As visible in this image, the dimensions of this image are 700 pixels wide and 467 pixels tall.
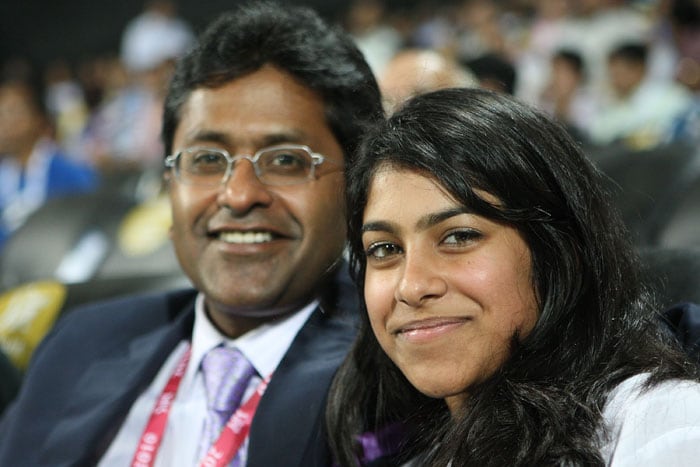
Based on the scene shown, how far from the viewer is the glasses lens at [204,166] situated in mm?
1822

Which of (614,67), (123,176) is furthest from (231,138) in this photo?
(614,67)

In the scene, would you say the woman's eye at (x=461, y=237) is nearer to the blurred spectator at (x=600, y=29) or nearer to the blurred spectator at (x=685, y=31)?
the blurred spectator at (x=685, y=31)

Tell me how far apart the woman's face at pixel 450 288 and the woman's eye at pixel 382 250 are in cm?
2

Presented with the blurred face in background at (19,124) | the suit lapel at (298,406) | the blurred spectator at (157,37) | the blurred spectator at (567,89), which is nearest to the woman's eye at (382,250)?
the suit lapel at (298,406)

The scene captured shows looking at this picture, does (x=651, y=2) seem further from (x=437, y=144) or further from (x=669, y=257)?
(x=437, y=144)

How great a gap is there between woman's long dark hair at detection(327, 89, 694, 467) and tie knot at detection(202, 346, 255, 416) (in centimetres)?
45

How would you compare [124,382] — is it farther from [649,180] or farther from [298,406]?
[649,180]

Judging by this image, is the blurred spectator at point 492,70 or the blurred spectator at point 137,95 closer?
the blurred spectator at point 492,70

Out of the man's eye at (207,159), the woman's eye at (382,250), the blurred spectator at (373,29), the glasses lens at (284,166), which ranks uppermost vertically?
the woman's eye at (382,250)

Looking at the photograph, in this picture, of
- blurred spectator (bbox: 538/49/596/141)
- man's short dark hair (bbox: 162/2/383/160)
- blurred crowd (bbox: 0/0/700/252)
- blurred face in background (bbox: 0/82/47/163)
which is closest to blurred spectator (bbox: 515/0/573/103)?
blurred crowd (bbox: 0/0/700/252)

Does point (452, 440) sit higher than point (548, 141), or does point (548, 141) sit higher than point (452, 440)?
point (548, 141)

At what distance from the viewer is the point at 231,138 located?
1.80 m

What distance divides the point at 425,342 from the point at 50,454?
0.83 meters

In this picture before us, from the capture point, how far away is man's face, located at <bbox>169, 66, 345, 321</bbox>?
1.78 metres
